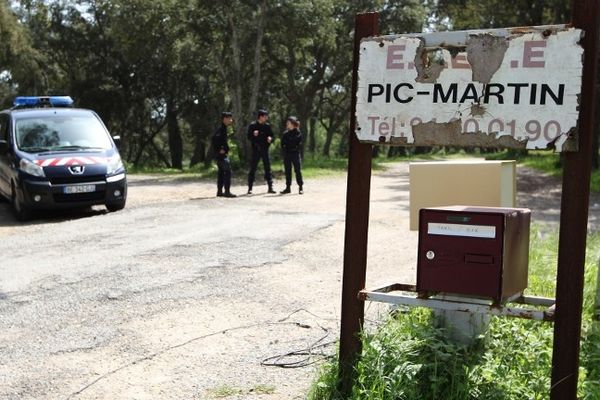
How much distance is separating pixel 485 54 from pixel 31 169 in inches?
376

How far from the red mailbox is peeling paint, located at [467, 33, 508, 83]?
2.24ft

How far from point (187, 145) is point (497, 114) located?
181 ft

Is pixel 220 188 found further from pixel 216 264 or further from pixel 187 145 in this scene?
pixel 187 145

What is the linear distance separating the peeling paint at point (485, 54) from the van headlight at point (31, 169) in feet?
30.7

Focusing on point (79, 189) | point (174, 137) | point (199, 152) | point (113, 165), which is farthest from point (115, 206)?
point (199, 152)

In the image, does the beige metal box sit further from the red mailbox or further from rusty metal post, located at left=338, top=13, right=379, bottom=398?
rusty metal post, located at left=338, top=13, right=379, bottom=398

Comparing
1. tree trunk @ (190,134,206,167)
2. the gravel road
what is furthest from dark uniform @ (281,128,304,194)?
Answer: tree trunk @ (190,134,206,167)

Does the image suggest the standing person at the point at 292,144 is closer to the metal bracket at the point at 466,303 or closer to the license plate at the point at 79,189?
the license plate at the point at 79,189

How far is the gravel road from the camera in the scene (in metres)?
4.40

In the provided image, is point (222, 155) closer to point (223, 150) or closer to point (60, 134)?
point (223, 150)

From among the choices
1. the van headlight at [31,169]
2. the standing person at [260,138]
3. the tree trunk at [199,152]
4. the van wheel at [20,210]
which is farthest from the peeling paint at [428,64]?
the tree trunk at [199,152]

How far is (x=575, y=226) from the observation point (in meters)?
3.20

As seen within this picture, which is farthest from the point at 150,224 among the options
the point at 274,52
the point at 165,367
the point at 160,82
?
the point at 160,82

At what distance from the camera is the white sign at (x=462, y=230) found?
356cm
